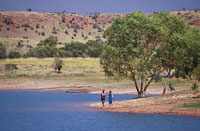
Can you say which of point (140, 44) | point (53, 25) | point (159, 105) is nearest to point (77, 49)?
point (53, 25)

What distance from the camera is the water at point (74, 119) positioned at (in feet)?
109

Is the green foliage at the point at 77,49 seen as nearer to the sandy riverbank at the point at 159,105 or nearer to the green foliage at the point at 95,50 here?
the green foliage at the point at 95,50

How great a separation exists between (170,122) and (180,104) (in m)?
6.59

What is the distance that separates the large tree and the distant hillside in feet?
266

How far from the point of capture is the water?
3319 centimetres

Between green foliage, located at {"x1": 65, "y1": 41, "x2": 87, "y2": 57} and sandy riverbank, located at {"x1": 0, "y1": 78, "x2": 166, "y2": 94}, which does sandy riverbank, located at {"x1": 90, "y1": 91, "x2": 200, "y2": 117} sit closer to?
sandy riverbank, located at {"x1": 0, "y1": 78, "x2": 166, "y2": 94}

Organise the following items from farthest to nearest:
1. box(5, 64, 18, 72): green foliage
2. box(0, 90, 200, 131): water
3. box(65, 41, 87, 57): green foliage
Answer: box(65, 41, 87, 57): green foliage, box(5, 64, 18, 72): green foliage, box(0, 90, 200, 131): water

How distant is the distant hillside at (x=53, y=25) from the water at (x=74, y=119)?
262ft

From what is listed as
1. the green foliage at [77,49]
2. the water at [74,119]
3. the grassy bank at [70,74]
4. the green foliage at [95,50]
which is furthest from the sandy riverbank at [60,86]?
the green foliage at [77,49]

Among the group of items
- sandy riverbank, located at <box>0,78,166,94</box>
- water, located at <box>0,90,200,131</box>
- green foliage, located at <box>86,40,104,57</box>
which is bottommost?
water, located at <box>0,90,200,131</box>

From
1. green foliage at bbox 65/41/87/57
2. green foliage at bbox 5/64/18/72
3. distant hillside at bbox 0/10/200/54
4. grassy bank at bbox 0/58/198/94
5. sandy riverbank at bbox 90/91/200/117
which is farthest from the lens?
distant hillside at bbox 0/10/200/54

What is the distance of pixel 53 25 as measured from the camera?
151000mm

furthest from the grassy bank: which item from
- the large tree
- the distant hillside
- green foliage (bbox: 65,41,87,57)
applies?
the distant hillside

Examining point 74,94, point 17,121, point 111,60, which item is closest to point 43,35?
point 74,94
